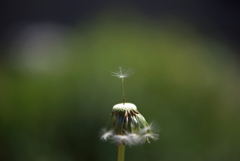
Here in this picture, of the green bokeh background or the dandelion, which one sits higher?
the green bokeh background

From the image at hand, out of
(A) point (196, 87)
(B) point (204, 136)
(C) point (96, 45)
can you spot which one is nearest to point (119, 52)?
(C) point (96, 45)

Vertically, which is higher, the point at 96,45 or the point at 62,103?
the point at 96,45

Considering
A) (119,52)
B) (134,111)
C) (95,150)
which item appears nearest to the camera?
(134,111)

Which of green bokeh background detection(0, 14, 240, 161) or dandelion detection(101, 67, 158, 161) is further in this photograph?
green bokeh background detection(0, 14, 240, 161)

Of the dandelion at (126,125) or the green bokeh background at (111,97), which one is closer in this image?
the dandelion at (126,125)

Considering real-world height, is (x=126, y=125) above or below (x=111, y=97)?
below

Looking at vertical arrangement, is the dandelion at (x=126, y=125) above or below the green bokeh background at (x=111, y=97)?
below

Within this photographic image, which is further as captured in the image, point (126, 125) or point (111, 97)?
point (111, 97)

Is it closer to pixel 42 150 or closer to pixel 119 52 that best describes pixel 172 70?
pixel 119 52
